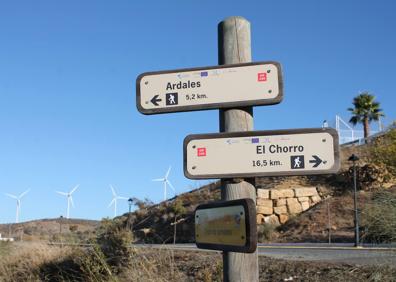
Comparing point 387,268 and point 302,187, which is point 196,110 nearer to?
point 387,268

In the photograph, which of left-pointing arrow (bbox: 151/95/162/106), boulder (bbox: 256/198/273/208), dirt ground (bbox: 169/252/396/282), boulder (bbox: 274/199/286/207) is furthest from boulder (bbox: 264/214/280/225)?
left-pointing arrow (bbox: 151/95/162/106)

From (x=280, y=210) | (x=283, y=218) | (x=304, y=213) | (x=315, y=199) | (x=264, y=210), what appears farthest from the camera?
(x=315, y=199)

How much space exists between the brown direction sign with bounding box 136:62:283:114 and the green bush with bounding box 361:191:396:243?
3.01 metres

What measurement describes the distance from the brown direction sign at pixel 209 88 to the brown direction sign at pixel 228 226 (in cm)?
81

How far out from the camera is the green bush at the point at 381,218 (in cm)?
633

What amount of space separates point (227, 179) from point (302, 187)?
4470cm

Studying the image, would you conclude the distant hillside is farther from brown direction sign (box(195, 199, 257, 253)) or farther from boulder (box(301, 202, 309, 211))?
brown direction sign (box(195, 199, 257, 253))

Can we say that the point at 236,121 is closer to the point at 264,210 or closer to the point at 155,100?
the point at 155,100

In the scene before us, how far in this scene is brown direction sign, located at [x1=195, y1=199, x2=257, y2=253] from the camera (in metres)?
3.54

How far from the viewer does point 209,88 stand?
4.31 m

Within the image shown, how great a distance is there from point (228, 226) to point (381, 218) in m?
3.32

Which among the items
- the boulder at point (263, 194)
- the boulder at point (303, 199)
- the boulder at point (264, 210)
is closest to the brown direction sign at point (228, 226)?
the boulder at point (264, 210)

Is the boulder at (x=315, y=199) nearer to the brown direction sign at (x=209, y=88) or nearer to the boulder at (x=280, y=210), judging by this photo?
the boulder at (x=280, y=210)

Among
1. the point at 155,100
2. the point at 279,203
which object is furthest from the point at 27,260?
the point at 279,203
